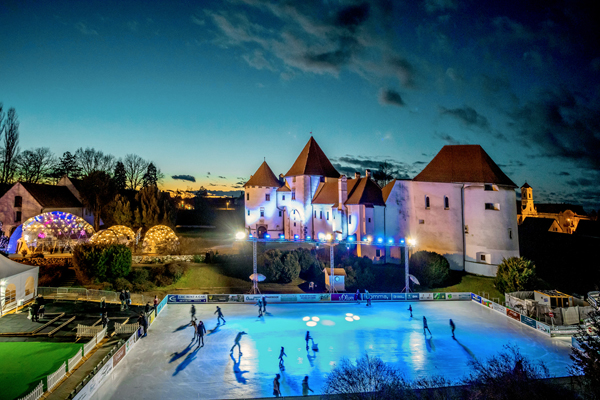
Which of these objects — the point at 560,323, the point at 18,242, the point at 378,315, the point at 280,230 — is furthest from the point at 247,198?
the point at 560,323

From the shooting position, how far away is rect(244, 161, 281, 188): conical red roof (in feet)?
157

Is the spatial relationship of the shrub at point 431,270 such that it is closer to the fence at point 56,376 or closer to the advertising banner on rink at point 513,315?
the advertising banner on rink at point 513,315

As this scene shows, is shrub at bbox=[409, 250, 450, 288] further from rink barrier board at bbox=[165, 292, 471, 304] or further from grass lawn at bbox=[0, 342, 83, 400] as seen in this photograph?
grass lawn at bbox=[0, 342, 83, 400]

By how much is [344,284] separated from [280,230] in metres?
19.4

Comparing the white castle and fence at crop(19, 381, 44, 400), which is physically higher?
the white castle

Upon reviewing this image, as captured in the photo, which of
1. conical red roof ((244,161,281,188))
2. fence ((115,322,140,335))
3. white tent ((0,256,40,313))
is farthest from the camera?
conical red roof ((244,161,281,188))

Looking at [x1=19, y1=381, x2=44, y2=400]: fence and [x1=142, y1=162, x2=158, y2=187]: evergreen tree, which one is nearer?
[x1=19, y1=381, x2=44, y2=400]: fence

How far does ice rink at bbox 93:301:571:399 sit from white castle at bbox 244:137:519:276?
43.3ft

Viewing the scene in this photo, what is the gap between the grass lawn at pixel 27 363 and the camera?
12.2 metres

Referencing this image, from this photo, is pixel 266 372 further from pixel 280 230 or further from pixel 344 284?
pixel 280 230

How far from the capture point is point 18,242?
114ft

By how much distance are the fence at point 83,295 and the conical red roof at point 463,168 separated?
31057 millimetres

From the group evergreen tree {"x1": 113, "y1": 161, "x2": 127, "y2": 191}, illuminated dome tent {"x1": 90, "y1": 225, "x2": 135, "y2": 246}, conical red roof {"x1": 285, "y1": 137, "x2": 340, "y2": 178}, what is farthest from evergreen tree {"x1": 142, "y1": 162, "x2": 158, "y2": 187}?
conical red roof {"x1": 285, "y1": 137, "x2": 340, "y2": 178}

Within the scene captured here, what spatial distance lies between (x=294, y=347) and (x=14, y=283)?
18.3 m
